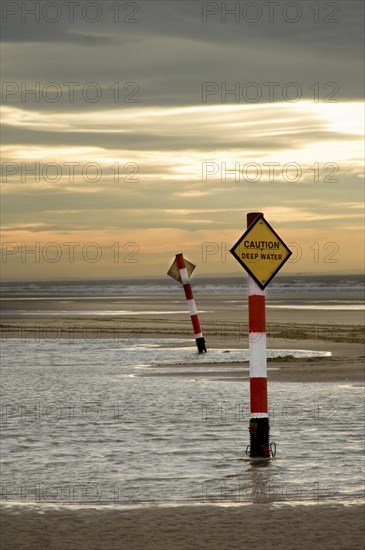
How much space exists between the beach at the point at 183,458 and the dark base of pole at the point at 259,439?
15 cm

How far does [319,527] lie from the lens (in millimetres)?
6703

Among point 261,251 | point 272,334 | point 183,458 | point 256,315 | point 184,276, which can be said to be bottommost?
point 183,458

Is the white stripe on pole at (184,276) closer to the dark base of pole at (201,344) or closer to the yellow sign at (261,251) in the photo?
the dark base of pole at (201,344)

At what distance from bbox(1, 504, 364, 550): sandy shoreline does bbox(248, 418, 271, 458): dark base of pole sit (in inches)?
77.7

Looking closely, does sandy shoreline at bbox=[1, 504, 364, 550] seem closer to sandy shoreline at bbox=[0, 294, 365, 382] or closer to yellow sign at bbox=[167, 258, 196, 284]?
sandy shoreline at bbox=[0, 294, 365, 382]

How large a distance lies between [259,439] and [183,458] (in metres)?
0.68

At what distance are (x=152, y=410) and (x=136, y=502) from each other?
4703 mm

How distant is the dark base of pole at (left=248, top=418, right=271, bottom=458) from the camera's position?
9.29 meters

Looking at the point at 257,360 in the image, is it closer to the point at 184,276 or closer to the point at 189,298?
the point at 184,276

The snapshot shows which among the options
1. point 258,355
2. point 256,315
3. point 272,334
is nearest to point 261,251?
point 256,315

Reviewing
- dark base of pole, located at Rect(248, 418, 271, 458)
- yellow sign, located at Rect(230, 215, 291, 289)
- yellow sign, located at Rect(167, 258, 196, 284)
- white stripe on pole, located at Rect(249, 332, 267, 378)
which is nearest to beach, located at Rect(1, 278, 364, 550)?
dark base of pole, located at Rect(248, 418, 271, 458)

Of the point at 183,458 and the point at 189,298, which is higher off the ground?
the point at 189,298

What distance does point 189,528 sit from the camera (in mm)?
6707

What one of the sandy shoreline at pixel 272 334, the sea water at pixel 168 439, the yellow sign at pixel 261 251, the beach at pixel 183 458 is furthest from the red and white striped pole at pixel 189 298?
the yellow sign at pixel 261 251
